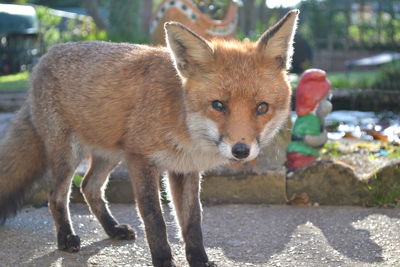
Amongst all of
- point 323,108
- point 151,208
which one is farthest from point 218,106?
point 323,108

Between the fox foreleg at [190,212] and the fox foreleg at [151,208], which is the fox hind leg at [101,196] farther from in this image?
the fox foreleg at [151,208]

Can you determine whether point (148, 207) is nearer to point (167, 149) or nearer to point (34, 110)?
point (167, 149)

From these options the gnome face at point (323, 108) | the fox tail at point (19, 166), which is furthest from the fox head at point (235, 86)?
the gnome face at point (323, 108)

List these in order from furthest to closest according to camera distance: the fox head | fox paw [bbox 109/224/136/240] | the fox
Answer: fox paw [bbox 109/224/136/240] → the fox → the fox head

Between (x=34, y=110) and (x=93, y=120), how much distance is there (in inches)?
23.2

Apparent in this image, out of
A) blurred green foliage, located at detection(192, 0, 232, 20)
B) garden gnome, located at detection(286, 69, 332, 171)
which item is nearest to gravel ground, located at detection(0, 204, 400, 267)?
garden gnome, located at detection(286, 69, 332, 171)

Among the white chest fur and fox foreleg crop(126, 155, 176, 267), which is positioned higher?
the white chest fur

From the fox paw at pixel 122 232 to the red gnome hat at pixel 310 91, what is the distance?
2183 millimetres

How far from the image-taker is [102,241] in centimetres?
466

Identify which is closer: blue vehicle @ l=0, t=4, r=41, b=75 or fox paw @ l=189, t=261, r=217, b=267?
fox paw @ l=189, t=261, r=217, b=267

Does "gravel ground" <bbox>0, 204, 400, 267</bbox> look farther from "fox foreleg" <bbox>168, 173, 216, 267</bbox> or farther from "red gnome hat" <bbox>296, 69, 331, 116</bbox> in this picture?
"red gnome hat" <bbox>296, 69, 331, 116</bbox>

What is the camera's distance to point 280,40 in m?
3.80

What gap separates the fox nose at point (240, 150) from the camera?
3.37 meters

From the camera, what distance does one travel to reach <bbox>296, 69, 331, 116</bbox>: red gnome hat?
5.88 metres
